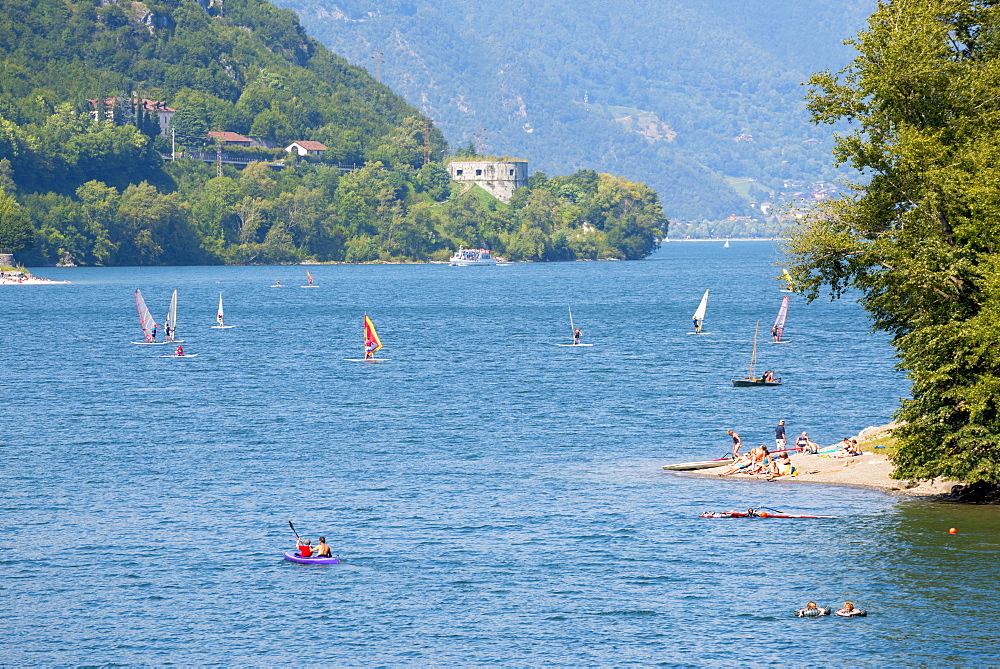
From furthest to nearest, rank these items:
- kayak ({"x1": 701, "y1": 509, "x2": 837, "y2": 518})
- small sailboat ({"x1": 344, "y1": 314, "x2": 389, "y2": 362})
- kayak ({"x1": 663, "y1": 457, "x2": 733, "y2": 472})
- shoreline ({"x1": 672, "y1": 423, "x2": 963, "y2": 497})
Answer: small sailboat ({"x1": 344, "y1": 314, "x2": 389, "y2": 362}) < kayak ({"x1": 663, "y1": 457, "x2": 733, "y2": 472}) < shoreline ({"x1": 672, "y1": 423, "x2": 963, "y2": 497}) < kayak ({"x1": 701, "y1": 509, "x2": 837, "y2": 518})

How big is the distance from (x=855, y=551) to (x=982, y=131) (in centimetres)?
1988

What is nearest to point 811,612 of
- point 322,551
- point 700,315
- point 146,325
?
point 322,551

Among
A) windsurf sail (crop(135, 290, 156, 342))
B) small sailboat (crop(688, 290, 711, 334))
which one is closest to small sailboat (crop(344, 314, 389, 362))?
windsurf sail (crop(135, 290, 156, 342))

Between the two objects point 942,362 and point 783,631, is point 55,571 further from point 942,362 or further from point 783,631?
point 942,362

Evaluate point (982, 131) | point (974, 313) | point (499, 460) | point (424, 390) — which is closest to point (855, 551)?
point (974, 313)

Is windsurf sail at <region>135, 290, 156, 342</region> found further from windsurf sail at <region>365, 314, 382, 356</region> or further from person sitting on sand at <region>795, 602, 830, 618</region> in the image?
person sitting on sand at <region>795, 602, 830, 618</region>

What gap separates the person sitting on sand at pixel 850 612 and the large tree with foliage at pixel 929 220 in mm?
13119

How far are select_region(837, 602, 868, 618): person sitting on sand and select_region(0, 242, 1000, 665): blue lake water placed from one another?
1.72 ft

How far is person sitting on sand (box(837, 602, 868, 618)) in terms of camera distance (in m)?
52.6

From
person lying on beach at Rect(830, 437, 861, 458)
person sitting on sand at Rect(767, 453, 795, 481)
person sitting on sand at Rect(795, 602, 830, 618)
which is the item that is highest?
person lying on beach at Rect(830, 437, 861, 458)

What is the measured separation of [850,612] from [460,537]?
19414mm

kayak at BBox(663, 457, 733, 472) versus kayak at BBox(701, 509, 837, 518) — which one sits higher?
kayak at BBox(663, 457, 733, 472)

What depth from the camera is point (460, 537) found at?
65.4 meters

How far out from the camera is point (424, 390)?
12450 centimetres
